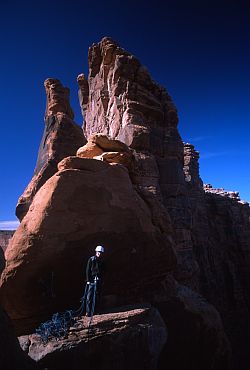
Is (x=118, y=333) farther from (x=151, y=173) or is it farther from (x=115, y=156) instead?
(x=151, y=173)

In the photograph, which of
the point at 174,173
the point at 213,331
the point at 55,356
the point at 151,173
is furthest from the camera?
the point at 174,173

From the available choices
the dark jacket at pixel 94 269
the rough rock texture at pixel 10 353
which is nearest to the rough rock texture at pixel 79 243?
the dark jacket at pixel 94 269

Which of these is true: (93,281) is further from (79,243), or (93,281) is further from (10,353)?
(10,353)

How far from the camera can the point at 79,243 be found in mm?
8688

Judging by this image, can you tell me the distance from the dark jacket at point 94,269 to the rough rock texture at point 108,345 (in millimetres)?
1078

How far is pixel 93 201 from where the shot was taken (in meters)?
9.35

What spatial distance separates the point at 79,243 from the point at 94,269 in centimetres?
141

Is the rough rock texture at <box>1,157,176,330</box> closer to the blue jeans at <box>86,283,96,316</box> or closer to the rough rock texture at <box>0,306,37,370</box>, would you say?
the blue jeans at <box>86,283,96,316</box>

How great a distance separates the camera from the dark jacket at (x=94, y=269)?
7523mm

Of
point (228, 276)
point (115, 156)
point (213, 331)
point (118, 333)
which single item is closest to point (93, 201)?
point (115, 156)

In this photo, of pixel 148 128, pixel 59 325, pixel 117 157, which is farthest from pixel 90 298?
pixel 148 128

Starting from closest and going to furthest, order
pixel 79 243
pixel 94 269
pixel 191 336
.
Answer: pixel 94 269
pixel 79 243
pixel 191 336

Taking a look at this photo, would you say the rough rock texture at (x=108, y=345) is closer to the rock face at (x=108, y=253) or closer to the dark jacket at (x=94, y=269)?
the dark jacket at (x=94, y=269)

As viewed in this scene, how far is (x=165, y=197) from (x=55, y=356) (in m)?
17.5
